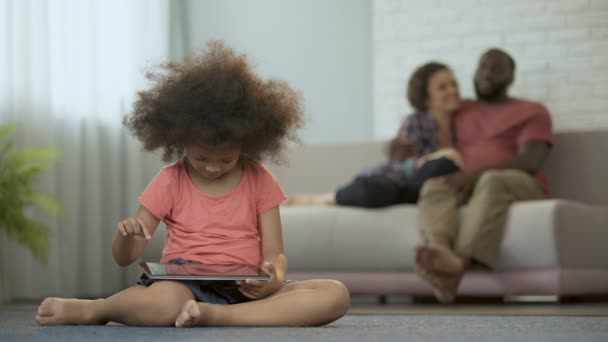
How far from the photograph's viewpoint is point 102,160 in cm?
466

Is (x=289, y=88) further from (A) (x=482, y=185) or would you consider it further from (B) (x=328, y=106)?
(B) (x=328, y=106)

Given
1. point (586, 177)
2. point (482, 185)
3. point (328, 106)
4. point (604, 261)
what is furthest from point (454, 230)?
point (328, 106)

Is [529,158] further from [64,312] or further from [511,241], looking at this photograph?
[64,312]

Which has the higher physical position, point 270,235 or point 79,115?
point 79,115

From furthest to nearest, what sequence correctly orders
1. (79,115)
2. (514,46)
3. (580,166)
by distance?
(514,46) → (79,115) → (580,166)

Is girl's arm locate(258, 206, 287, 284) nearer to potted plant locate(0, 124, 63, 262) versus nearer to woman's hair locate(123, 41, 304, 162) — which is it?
woman's hair locate(123, 41, 304, 162)

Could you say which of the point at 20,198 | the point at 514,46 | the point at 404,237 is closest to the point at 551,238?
the point at 404,237

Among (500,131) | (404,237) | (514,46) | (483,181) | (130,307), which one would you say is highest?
(514,46)

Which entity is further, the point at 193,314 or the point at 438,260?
the point at 438,260

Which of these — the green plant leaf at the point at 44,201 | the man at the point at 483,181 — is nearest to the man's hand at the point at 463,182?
the man at the point at 483,181

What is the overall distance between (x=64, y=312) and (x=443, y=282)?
176 centimetres

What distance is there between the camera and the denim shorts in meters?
1.75

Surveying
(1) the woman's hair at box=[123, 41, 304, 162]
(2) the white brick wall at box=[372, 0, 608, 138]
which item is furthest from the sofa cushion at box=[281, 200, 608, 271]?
(1) the woman's hair at box=[123, 41, 304, 162]

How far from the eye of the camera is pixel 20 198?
370cm
